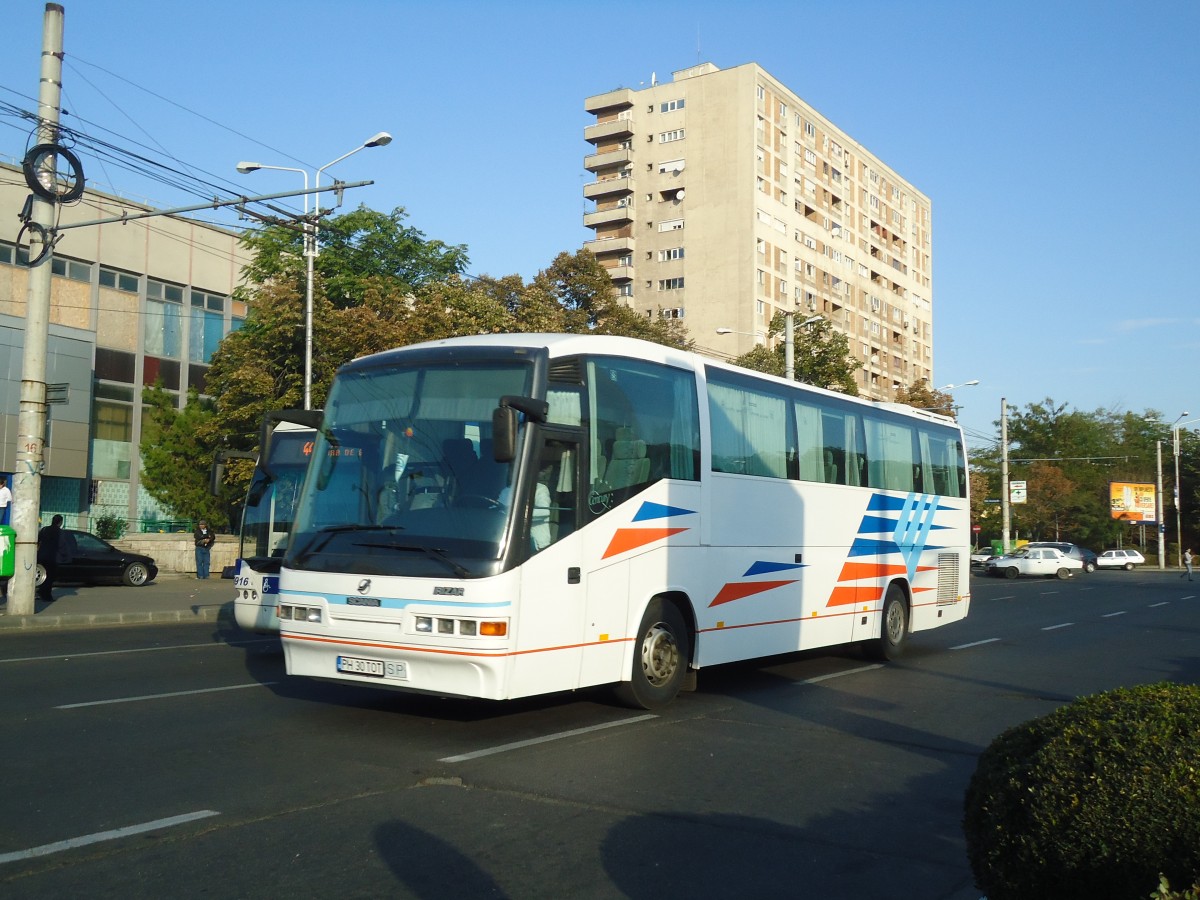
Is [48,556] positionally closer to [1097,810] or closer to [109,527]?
[109,527]

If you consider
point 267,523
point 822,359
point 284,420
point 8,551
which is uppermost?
point 822,359

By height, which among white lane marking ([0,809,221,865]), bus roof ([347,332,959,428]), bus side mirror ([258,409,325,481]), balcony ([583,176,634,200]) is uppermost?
balcony ([583,176,634,200])

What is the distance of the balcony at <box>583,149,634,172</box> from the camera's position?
→ 8031 centimetres

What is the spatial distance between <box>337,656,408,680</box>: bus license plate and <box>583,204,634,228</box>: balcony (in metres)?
73.0

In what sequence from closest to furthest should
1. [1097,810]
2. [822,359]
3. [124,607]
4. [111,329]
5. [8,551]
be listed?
[1097,810] < [8,551] < [124,607] < [111,329] < [822,359]

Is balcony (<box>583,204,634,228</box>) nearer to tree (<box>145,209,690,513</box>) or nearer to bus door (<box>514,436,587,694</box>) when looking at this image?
tree (<box>145,209,690,513</box>)

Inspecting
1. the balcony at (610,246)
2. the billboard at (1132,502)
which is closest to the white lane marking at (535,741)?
the balcony at (610,246)

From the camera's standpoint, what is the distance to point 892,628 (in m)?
15.2

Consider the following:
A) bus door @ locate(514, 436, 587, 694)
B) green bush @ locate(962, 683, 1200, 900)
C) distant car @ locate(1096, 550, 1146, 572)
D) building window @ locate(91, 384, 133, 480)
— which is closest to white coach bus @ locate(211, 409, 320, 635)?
bus door @ locate(514, 436, 587, 694)

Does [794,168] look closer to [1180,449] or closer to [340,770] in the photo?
[1180,449]

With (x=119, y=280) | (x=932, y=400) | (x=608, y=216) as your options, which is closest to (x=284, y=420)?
(x=119, y=280)

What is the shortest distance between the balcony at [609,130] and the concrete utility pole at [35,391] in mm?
64145

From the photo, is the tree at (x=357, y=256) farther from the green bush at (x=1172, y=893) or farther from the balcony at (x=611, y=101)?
the balcony at (x=611, y=101)

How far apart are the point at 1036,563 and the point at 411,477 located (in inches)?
1906
